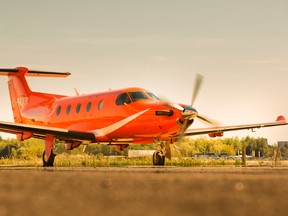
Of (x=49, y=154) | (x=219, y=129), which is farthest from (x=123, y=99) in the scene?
(x=219, y=129)

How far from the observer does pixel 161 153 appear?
2430cm

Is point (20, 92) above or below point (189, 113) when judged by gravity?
above

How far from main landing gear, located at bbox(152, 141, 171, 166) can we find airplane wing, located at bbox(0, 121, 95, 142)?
3496mm

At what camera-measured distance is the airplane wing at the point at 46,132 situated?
78.4 feet

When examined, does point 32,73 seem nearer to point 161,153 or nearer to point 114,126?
point 114,126

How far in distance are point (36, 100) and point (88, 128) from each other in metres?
7.27

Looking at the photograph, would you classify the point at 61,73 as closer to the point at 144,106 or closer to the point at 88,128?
the point at 88,128

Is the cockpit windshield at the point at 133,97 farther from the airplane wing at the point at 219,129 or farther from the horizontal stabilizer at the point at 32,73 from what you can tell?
the horizontal stabilizer at the point at 32,73

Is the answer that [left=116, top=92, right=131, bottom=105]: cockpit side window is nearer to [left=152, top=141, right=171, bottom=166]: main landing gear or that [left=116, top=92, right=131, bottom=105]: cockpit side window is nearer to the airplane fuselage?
the airplane fuselage

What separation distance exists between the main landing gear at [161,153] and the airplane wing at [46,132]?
3.50 metres

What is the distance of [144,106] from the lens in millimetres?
24156

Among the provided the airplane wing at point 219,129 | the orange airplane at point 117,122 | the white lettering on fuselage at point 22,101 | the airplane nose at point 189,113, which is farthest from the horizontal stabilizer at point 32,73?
the airplane nose at point 189,113

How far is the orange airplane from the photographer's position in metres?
22.9

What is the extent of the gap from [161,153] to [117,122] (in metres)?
2.77
